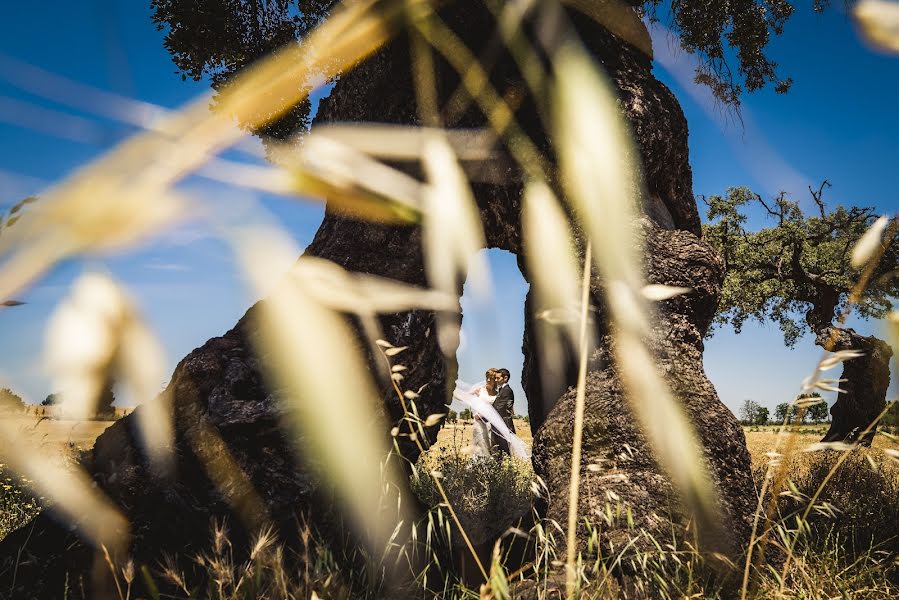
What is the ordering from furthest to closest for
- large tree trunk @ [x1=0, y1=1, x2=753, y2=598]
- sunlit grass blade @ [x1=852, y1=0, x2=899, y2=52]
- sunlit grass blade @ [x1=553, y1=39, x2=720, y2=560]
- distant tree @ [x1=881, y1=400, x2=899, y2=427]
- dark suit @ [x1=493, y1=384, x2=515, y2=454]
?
1. dark suit @ [x1=493, y1=384, x2=515, y2=454]
2. sunlit grass blade @ [x1=553, y1=39, x2=720, y2=560]
3. large tree trunk @ [x1=0, y1=1, x2=753, y2=598]
4. distant tree @ [x1=881, y1=400, x2=899, y2=427]
5. sunlit grass blade @ [x1=852, y1=0, x2=899, y2=52]

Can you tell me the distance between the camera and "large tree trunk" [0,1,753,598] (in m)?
2.51

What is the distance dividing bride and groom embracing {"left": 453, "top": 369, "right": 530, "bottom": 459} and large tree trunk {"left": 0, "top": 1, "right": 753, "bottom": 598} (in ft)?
15.6

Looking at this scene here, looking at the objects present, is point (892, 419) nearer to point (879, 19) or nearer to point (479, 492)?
point (879, 19)

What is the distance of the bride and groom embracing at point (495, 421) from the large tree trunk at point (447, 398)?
15.6 feet

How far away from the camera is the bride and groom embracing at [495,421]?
28.0 feet

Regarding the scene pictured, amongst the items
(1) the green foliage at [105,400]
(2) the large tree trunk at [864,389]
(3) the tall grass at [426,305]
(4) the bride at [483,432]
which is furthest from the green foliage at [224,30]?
(2) the large tree trunk at [864,389]

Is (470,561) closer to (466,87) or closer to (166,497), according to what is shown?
(166,497)

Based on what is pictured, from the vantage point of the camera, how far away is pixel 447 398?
3535mm

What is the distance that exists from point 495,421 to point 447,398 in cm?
526

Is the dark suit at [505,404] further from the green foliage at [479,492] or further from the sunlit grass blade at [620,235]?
the sunlit grass blade at [620,235]

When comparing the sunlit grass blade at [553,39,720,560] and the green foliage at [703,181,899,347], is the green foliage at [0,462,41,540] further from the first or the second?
the green foliage at [703,181,899,347]

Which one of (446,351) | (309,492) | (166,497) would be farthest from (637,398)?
(166,497)

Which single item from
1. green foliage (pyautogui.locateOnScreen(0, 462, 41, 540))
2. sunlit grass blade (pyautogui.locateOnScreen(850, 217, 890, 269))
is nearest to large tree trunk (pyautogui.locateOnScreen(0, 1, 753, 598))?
sunlit grass blade (pyautogui.locateOnScreen(850, 217, 890, 269))

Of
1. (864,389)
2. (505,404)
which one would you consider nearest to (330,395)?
(505,404)
